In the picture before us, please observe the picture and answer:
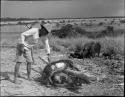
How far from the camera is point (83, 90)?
5895 mm

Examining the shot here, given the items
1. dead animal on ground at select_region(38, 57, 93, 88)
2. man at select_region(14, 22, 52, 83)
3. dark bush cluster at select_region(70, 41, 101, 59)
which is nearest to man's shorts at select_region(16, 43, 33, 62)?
man at select_region(14, 22, 52, 83)

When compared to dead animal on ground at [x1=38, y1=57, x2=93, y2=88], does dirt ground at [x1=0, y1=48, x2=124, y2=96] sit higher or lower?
lower

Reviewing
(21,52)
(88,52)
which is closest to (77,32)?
(88,52)

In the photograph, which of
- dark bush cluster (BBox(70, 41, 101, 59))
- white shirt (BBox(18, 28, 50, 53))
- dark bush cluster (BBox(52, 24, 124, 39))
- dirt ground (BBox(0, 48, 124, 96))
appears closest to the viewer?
dirt ground (BBox(0, 48, 124, 96))

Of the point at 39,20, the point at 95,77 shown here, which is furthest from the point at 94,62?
the point at 39,20

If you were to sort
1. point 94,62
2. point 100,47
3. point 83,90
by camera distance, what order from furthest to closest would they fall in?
1. point 100,47
2. point 94,62
3. point 83,90

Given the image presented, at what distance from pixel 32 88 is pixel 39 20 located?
1.68 m

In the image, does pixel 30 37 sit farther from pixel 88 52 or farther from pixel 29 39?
pixel 88 52

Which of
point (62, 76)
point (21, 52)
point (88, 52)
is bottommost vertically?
point (88, 52)

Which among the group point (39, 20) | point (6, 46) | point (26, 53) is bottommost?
Answer: point (6, 46)

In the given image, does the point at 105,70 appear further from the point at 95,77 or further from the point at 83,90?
the point at 83,90

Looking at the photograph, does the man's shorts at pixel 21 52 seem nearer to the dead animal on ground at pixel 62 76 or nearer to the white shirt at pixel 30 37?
the white shirt at pixel 30 37

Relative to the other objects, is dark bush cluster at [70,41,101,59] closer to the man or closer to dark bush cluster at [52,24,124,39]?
dark bush cluster at [52,24,124,39]

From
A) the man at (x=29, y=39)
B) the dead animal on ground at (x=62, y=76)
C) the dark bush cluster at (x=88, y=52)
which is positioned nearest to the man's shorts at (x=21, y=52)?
the man at (x=29, y=39)
